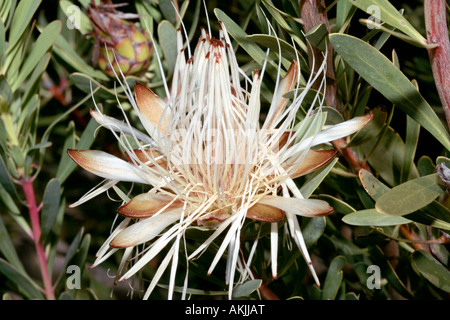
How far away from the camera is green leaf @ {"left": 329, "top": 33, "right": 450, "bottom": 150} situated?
0.57 metres

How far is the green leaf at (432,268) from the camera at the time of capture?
0.69m

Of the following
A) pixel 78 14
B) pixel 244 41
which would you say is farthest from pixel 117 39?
pixel 244 41

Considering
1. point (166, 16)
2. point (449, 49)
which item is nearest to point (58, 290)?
point (166, 16)

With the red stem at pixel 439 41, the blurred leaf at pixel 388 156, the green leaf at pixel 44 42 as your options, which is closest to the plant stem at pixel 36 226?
the green leaf at pixel 44 42

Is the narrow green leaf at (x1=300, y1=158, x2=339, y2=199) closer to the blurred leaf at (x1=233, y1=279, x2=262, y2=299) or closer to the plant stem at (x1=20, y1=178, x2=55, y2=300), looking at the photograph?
the blurred leaf at (x1=233, y1=279, x2=262, y2=299)

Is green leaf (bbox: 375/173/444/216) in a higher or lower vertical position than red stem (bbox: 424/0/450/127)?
lower

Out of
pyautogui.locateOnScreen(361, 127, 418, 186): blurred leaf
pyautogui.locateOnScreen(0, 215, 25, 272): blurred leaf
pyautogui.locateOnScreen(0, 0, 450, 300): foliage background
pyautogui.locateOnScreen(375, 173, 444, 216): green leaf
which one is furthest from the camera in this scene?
pyautogui.locateOnScreen(0, 215, 25, 272): blurred leaf

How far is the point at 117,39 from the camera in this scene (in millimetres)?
824

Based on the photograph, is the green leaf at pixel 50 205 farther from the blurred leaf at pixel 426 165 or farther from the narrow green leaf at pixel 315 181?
the blurred leaf at pixel 426 165

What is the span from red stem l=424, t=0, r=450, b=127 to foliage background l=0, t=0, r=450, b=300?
32 millimetres

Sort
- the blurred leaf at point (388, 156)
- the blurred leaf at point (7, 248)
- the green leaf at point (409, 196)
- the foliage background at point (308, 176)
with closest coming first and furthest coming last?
the green leaf at point (409, 196) → the foliage background at point (308, 176) → the blurred leaf at point (388, 156) → the blurred leaf at point (7, 248)

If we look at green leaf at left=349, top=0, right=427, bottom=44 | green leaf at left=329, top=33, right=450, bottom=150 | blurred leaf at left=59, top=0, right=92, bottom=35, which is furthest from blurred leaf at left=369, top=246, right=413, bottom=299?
blurred leaf at left=59, top=0, right=92, bottom=35

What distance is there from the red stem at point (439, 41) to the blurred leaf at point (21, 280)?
649 millimetres
